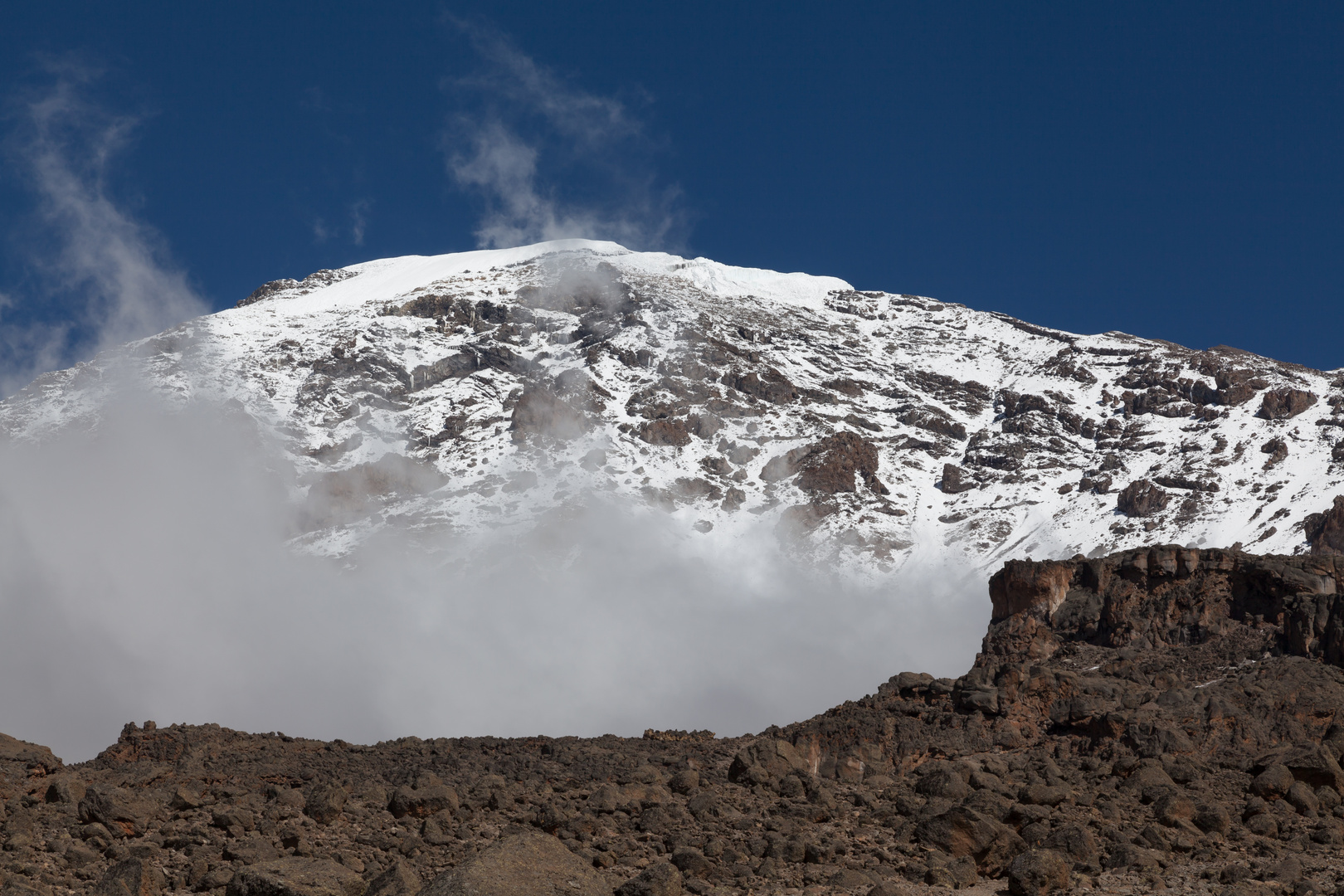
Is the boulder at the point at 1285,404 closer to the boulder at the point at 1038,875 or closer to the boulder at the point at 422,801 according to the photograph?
the boulder at the point at 1038,875

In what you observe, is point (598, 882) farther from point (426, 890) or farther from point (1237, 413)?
point (1237, 413)

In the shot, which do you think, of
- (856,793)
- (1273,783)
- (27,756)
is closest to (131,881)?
(27,756)

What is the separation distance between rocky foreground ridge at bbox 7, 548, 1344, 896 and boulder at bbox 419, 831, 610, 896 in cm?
6

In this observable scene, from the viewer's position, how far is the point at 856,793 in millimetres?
32250

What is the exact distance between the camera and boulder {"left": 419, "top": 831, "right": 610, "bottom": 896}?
21.8 m

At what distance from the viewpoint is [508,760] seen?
3700 cm

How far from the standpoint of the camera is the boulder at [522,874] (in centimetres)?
2178

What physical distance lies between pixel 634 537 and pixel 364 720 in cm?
4352

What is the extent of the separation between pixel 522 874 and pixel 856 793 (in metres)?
11.7

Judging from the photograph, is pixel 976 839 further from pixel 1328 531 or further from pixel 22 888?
pixel 1328 531

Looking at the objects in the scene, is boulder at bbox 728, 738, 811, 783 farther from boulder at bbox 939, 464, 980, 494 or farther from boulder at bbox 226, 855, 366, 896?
boulder at bbox 939, 464, 980, 494

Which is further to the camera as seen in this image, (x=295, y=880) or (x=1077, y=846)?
(x=1077, y=846)

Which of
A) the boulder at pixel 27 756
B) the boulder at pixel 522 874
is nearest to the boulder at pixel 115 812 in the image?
the boulder at pixel 27 756

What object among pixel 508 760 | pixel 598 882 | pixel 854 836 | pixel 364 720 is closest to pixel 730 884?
pixel 598 882
